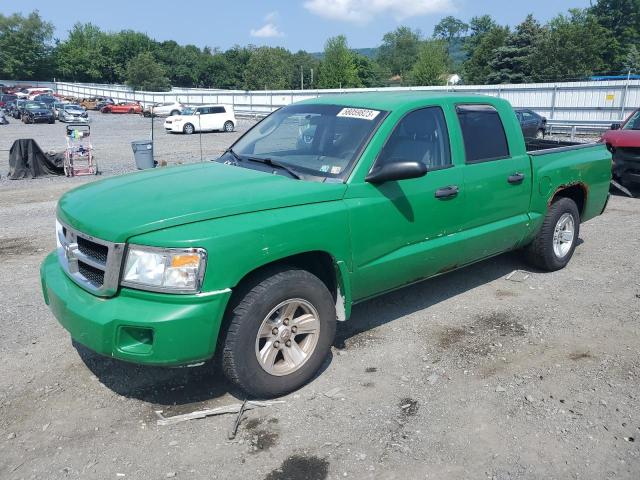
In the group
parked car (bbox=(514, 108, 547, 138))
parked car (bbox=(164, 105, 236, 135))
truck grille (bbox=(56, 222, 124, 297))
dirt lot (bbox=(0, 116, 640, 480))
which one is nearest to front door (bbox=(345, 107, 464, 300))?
dirt lot (bbox=(0, 116, 640, 480))

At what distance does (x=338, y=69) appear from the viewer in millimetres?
87312

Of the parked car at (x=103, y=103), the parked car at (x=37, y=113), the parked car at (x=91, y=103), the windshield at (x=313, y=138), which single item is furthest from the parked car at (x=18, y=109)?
the windshield at (x=313, y=138)

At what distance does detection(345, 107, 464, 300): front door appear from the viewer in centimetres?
395

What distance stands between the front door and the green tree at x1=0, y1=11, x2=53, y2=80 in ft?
376

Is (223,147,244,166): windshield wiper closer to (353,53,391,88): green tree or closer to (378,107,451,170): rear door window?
(378,107,451,170): rear door window

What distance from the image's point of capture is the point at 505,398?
3.73m

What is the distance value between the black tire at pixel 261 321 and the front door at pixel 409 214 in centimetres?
41

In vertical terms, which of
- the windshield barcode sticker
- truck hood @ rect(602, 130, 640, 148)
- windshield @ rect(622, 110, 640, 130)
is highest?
the windshield barcode sticker

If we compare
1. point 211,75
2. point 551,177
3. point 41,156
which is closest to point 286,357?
point 551,177

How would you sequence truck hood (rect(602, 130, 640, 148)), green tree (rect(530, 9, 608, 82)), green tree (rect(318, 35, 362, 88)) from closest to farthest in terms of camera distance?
truck hood (rect(602, 130, 640, 148)), green tree (rect(530, 9, 608, 82)), green tree (rect(318, 35, 362, 88))

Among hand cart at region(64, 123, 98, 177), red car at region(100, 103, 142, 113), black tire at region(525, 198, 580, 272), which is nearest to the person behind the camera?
black tire at region(525, 198, 580, 272)

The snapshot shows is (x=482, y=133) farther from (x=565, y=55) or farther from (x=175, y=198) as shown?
(x=565, y=55)

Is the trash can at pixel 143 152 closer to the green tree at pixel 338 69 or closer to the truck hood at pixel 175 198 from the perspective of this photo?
the truck hood at pixel 175 198

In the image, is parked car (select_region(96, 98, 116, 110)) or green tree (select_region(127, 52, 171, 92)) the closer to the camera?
parked car (select_region(96, 98, 116, 110))
